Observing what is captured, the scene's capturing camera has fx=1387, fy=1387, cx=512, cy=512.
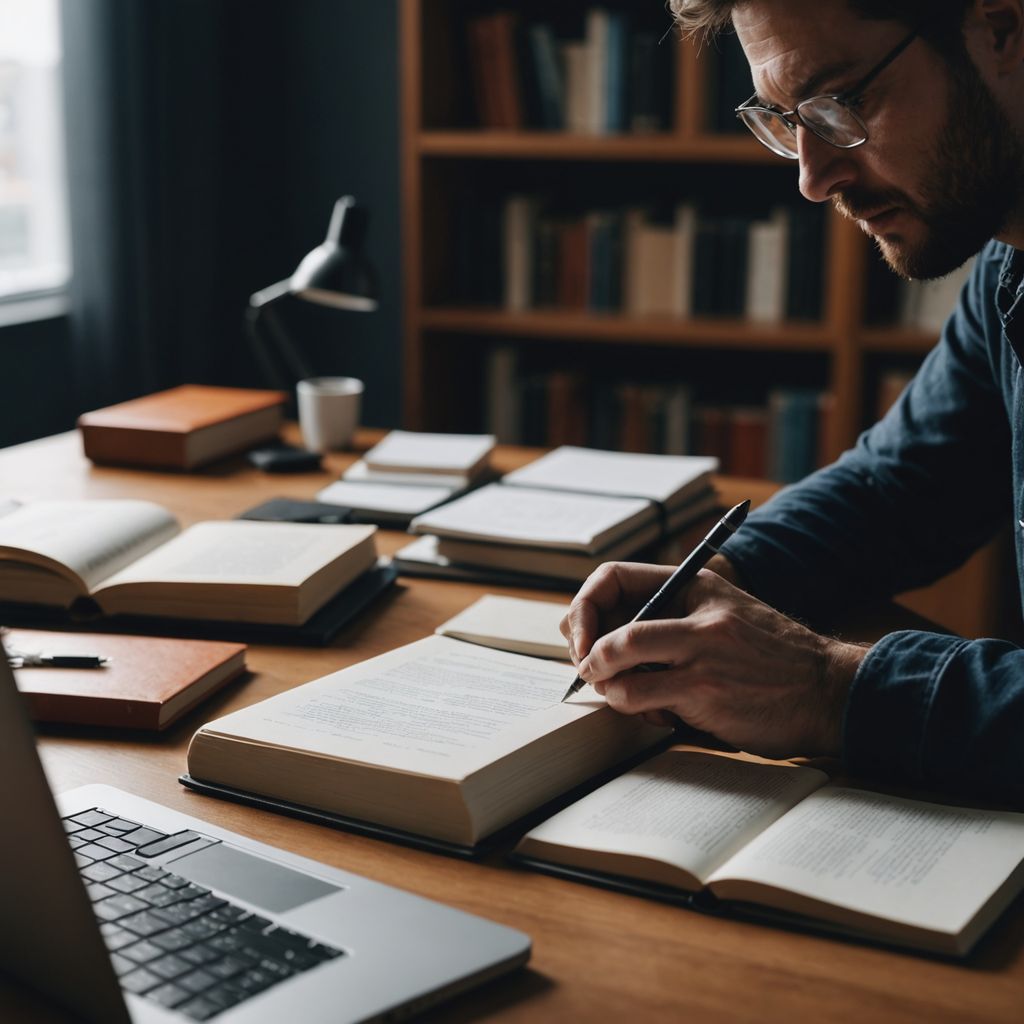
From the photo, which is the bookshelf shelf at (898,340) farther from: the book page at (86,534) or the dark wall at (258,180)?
the book page at (86,534)

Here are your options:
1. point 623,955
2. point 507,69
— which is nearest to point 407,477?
point 623,955

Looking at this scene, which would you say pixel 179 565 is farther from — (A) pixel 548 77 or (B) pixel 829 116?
(A) pixel 548 77

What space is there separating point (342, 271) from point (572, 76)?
4.23 feet

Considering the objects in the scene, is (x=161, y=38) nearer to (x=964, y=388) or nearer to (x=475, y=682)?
(x=964, y=388)

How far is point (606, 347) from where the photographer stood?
137 inches

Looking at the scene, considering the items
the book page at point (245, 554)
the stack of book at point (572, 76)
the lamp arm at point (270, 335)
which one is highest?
the stack of book at point (572, 76)

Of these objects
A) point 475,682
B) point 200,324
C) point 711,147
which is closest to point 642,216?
point 711,147

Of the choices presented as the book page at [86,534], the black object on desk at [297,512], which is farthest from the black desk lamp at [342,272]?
the book page at [86,534]

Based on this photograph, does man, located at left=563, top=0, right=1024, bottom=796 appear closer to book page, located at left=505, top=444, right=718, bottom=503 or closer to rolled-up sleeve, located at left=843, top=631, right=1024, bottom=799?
rolled-up sleeve, located at left=843, top=631, right=1024, bottom=799

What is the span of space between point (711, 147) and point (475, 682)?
80.6 inches

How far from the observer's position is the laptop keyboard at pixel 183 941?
0.67 meters

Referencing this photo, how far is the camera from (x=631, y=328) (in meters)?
3.01

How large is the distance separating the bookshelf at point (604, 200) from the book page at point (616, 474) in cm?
118

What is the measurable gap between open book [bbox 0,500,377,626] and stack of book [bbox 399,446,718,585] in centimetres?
11
